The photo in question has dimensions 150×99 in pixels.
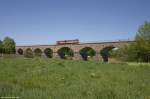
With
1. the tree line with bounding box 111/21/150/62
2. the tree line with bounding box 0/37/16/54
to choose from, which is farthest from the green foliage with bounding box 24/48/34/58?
the tree line with bounding box 111/21/150/62

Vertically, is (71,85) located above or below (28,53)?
below

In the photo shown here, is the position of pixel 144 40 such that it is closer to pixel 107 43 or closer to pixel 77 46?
pixel 107 43

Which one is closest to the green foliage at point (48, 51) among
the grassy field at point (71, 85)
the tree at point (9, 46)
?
the tree at point (9, 46)

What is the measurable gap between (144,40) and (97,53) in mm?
15234

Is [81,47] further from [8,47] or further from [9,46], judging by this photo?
[9,46]

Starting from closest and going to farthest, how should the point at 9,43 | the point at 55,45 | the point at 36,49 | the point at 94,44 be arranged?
the point at 94,44 → the point at 55,45 → the point at 36,49 → the point at 9,43

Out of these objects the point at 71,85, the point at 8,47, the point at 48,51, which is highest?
the point at 8,47

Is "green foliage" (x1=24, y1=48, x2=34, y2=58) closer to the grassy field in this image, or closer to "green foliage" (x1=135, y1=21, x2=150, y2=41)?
"green foliage" (x1=135, y1=21, x2=150, y2=41)

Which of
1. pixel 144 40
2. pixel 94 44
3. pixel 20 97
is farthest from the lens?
pixel 94 44

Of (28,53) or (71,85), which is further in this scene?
(28,53)

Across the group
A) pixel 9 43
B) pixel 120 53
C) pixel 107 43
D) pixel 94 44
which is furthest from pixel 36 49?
pixel 120 53

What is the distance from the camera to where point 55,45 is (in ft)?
211

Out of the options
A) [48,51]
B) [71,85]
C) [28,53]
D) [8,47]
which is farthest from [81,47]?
[71,85]

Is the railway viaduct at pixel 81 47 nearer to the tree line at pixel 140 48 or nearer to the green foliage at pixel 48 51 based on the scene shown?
the green foliage at pixel 48 51
